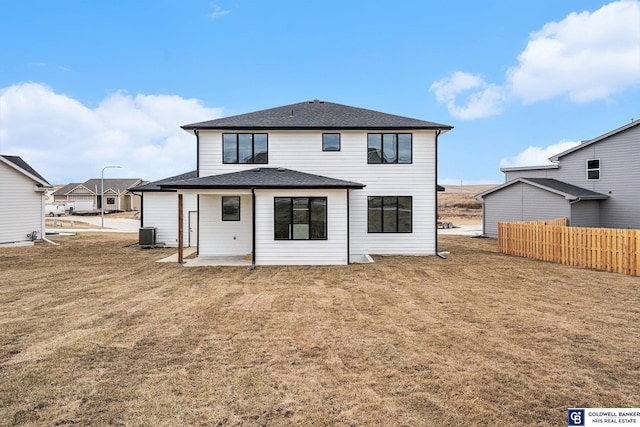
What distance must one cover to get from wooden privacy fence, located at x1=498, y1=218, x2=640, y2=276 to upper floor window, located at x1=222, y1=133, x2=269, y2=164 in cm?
1231

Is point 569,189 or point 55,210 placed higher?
point 569,189

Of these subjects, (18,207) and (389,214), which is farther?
(18,207)

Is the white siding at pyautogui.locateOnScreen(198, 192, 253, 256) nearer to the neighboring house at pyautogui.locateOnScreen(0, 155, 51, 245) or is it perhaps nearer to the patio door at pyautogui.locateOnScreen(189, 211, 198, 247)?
the patio door at pyautogui.locateOnScreen(189, 211, 198, 247)

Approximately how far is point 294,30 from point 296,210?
48.5 feet

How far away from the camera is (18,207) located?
22172 millimetres

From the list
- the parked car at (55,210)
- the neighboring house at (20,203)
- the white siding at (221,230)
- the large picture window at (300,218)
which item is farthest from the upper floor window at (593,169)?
the parked car at (55,210)

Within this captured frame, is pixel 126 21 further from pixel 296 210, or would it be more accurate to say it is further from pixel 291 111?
pixel 296 210

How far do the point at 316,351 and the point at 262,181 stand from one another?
993 cm

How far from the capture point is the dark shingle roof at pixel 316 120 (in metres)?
17.2

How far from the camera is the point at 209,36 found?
21562mm

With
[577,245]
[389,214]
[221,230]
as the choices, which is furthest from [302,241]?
[577,245]

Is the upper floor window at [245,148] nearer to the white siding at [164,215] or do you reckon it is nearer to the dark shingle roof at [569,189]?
the white siding at [164,215]

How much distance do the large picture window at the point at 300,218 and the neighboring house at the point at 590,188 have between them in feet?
50.5

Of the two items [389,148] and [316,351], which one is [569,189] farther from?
[316,351]
